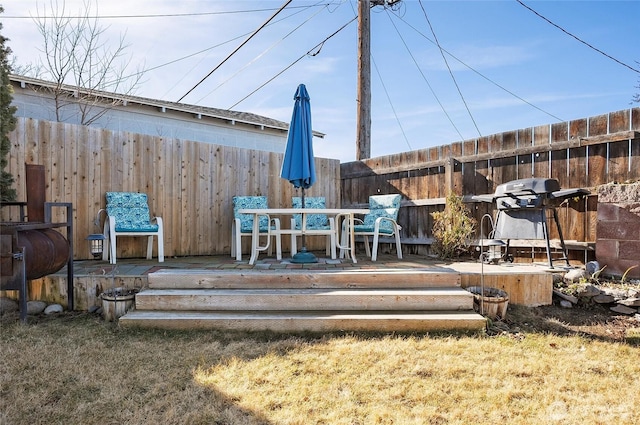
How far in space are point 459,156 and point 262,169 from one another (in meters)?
2.96

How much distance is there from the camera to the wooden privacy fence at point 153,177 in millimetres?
4406

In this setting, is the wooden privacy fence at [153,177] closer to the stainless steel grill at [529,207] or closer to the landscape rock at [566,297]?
the stainless steel grill at [529,207]

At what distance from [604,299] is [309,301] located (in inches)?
108

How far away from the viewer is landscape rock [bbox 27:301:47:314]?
326cm

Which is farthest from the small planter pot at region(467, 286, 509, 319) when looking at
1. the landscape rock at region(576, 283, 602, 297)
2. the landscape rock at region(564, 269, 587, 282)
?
the landscape rock at region(564, 269, 587, 282)

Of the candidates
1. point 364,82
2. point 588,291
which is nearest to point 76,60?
point 364,82

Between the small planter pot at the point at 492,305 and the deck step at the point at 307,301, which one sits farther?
the small planter pot at the point at 492,305

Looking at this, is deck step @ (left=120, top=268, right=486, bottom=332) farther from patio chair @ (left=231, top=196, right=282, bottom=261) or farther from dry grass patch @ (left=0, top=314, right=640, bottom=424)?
patio chair @ (left=231, top=196, right=282, bottom=261)

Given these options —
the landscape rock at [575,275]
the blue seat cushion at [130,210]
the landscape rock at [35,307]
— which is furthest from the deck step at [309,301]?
the blue seat cushion at [130,210]

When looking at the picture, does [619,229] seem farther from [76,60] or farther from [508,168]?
[76,60]

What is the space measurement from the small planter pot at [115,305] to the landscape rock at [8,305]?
0.86 metres

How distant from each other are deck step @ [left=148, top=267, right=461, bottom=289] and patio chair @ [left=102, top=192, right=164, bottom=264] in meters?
1.14

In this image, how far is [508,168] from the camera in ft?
15.2

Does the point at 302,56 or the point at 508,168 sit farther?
the point at 302,56
